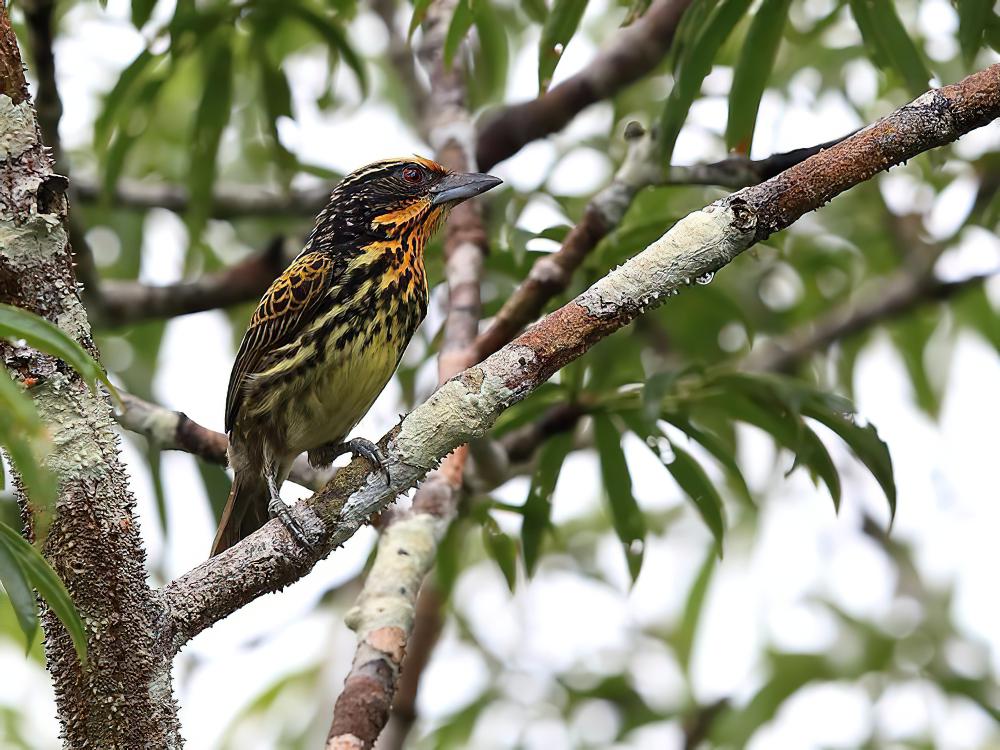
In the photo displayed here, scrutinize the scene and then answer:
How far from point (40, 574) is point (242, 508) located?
202 centimetres

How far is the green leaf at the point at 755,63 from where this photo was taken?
11.2 ft

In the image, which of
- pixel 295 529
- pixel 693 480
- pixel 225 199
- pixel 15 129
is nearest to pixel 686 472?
pixel 693 480

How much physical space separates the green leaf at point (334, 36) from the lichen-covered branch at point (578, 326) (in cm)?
231

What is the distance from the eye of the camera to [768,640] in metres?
5.82

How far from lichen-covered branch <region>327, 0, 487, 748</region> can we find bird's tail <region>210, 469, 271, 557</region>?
524mm

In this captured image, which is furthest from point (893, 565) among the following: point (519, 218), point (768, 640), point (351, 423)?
point (351, 423)

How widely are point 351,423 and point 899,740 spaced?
9.53 feet

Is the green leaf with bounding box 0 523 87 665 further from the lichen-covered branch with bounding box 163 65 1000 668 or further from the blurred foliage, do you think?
the blurred foliage

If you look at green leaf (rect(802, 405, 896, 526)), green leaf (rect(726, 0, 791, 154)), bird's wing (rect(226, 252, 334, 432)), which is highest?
bird's wing (rect(226, 252, 334, 432))

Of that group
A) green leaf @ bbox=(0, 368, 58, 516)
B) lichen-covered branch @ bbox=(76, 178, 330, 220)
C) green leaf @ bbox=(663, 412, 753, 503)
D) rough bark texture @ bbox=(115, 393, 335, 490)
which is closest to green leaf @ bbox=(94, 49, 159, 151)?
lichen-covered branch @ bbox=(76, 178, 330, 220)

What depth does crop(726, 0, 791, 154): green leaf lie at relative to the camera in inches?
135

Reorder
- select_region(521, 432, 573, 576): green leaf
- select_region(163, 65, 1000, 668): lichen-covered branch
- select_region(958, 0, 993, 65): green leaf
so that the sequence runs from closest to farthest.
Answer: select_region(163, 65, 1000, 668): lichen-covered branch, select_region(958, 0, 993, 65): green leaf, select_region(521, 432, 573, 576): green leaf

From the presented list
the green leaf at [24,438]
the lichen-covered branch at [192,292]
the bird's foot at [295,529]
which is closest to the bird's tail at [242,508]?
the lichen-covered branch at [192,292]

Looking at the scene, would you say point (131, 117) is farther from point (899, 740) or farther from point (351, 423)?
point (899, 740)
